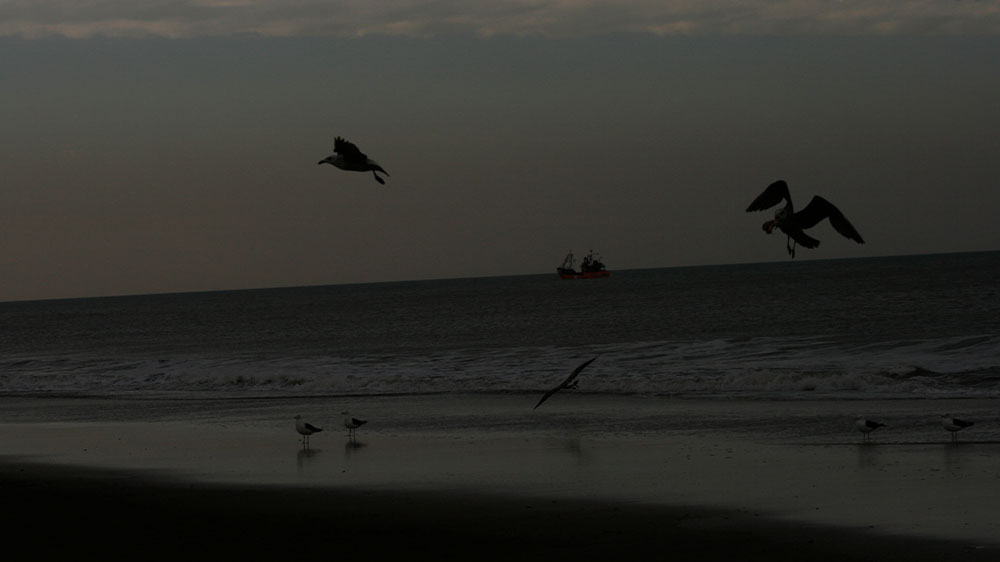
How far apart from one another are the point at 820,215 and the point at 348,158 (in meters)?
3.85

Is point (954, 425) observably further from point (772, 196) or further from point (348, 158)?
point (348, 158)

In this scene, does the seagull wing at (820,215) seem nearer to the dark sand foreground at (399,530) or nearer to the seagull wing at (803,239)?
the seagull wing at (803,239)

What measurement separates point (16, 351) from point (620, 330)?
1117 inches

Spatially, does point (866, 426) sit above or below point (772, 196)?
below

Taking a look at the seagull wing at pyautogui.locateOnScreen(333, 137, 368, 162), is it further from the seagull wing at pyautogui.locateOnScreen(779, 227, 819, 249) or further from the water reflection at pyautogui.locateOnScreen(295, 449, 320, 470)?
the water reflection at pyautogui.locateOnScreen(295, 449, 320, 470)

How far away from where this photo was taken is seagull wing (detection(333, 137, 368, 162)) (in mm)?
10797

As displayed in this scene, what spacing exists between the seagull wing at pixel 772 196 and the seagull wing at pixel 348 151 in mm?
3175

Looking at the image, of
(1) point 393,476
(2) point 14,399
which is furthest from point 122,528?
(2) point 14,399

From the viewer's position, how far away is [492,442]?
16516mm

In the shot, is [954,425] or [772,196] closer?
[772,196]

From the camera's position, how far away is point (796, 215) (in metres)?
10.1

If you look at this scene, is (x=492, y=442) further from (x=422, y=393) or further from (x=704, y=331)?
(x=704, y=331)

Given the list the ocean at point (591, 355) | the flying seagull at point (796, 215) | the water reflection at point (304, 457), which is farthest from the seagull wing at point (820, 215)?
the ocean at point (591, 355)

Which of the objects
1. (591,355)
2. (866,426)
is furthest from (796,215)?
(591,355)
